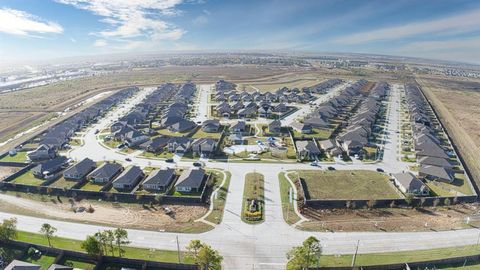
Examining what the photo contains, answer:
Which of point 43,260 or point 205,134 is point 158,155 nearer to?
point 205,134

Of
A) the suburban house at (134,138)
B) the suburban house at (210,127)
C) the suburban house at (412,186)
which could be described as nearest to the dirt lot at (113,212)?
the suburban house at (134,138)

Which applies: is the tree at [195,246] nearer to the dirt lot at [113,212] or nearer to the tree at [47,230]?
the dirt lot at [113,212]

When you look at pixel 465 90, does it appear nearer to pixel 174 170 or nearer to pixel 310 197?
pixel 310 197

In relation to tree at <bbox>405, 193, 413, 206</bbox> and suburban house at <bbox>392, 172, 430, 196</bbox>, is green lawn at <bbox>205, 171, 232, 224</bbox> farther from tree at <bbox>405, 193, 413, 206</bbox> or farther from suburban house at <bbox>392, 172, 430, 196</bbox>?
suburban house at <bbox>392, 172, 430, 196</bbox>

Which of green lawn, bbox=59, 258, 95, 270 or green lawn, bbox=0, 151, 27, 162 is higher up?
green lawn, bbox=0, 151, 27, 162

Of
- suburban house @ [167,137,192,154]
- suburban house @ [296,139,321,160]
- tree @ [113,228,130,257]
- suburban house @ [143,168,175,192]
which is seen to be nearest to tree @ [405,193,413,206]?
suburban house @ [296,139,321,160]
